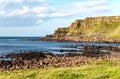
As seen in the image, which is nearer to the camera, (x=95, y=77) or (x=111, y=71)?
(x=95, y=77)

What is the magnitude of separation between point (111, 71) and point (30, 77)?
7388mm

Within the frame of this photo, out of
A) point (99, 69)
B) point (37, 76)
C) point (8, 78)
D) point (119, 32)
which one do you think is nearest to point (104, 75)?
point (99, 69)

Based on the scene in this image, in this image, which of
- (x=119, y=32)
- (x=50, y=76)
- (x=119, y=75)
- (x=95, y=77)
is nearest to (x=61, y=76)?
(x=50, y=76)

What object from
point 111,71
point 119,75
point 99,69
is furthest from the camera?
point 99,69

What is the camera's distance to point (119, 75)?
2931 cm

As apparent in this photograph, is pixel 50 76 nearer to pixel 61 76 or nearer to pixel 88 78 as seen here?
pixel 61 76

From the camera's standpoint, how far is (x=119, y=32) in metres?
191

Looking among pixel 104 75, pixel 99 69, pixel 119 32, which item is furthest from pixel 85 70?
pixel 119 32

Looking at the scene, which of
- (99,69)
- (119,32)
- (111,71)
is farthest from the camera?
(119,32)

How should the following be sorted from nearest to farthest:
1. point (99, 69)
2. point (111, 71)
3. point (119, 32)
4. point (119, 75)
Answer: point (119, 75) → point (111, 71) → point (99, 69) → point (119, 32)

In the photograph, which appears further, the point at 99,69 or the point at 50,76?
the point at 99,69

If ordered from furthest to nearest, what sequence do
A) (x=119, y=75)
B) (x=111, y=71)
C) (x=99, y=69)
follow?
(x=99, y=69), (x=111, y=71), (x=119, y=75)

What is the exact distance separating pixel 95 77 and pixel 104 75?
3.19ft

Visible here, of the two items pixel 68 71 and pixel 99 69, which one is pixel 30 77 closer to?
pixel 68 71
